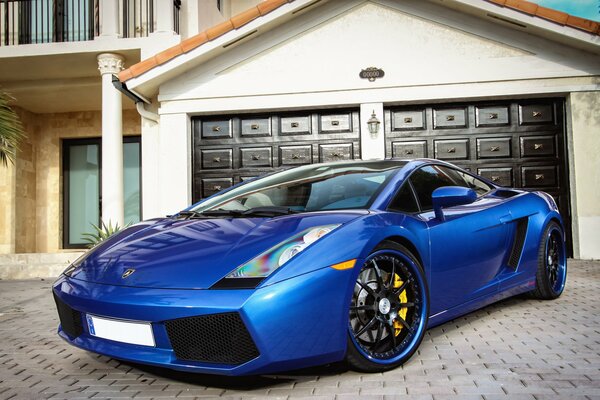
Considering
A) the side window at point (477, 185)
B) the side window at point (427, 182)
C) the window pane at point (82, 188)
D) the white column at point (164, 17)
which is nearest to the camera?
the side window at point (427, 182)

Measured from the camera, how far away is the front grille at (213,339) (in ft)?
7.48

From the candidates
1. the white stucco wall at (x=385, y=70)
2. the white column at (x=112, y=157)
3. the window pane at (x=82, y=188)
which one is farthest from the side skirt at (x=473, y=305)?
the window pane at (x=82, y=188)

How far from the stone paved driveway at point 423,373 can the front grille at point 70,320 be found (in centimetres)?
29

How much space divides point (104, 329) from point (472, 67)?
7541 mm

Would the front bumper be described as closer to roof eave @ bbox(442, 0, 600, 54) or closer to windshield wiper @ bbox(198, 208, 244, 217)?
windshield wiper @ bbox(198, 208, 244, 217)

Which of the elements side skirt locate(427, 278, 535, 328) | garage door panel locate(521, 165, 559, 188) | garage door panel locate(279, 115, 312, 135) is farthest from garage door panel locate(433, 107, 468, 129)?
side skirt locate(427, 278, 535, 328)

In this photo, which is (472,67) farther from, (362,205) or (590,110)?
(362,205)

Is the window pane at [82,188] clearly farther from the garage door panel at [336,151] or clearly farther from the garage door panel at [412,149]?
the garage door panel at [412,149]

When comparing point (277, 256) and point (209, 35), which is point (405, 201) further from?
point (209, 35)

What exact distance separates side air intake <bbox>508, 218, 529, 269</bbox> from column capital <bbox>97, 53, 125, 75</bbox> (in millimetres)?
8271

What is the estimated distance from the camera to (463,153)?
28.3 ft

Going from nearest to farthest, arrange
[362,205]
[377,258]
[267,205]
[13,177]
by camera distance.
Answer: [377,258]
[362,205]
[267,205]
[13,177]

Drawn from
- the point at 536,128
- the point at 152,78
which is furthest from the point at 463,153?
the point at 152,78

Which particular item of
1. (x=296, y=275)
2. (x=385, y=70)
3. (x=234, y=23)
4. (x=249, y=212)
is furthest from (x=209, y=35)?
(x=296, y=275)
